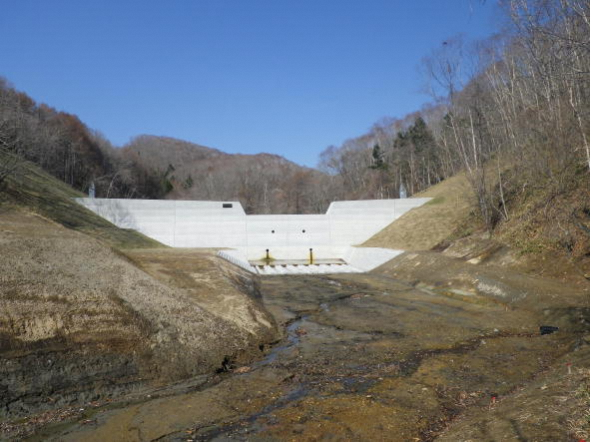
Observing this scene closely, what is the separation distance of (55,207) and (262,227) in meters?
17.4

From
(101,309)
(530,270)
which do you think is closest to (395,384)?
(101,309)

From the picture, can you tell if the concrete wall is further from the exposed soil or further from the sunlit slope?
the exposed soil

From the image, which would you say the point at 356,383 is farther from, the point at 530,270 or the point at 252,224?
the point at 252,224

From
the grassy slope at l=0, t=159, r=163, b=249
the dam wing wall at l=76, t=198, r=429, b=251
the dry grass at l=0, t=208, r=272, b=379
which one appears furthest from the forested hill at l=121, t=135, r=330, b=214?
the dry grass at l=0, t=208, r=272, b=379

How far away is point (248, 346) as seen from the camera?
9742 millimetres

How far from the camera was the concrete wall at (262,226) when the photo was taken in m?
36.1

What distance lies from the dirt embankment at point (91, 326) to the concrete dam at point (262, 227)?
23.6m

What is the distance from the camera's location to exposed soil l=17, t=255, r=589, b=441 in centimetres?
539

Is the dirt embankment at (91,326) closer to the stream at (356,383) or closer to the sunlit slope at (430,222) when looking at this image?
the stream at (356,383)

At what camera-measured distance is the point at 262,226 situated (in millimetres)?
37875

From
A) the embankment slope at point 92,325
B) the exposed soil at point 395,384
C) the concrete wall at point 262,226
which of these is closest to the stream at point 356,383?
the exposed soil at point 395,384

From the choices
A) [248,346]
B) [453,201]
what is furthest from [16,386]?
[453,201]

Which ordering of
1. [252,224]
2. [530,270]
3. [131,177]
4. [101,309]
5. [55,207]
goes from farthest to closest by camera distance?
[131,177] → [252,224] → [55,207] → [530,270] → [101,309]

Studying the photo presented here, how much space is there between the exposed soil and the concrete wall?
23559 millimetres
